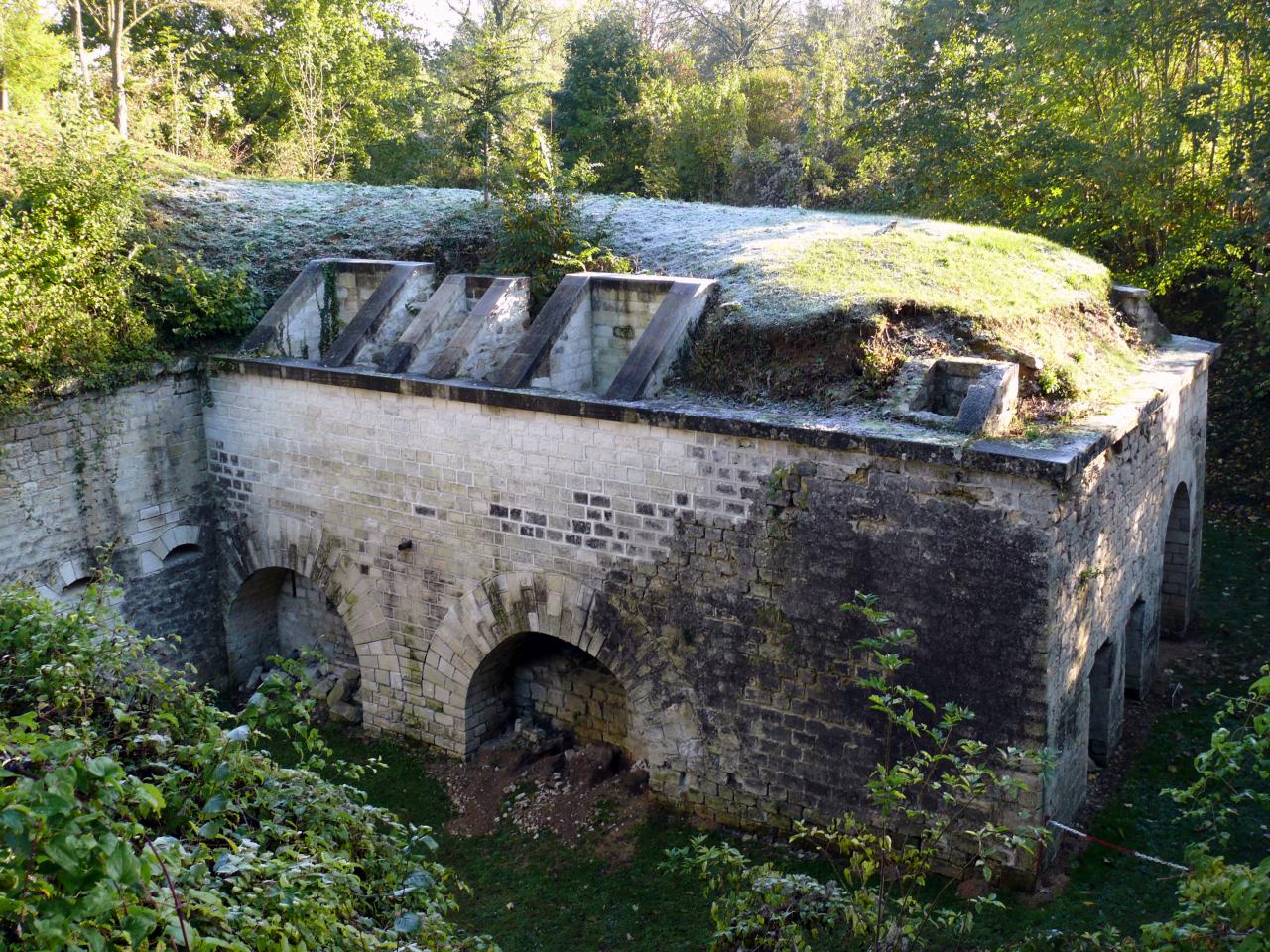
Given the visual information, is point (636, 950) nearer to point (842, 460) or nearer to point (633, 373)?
point (842, 460)

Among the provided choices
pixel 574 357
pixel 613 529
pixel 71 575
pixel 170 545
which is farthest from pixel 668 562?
pixel 71 575

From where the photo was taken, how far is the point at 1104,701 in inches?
389

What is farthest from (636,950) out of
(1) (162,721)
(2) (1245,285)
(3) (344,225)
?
(2) (1245,285)

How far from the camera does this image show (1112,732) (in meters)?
10.2

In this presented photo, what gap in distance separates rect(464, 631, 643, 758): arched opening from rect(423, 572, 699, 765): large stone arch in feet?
0.43

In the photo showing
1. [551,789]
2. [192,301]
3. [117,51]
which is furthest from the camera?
[117,51]

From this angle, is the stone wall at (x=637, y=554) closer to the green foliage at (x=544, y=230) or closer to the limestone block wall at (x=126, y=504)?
the limestone block wall at (x=126, y=504)

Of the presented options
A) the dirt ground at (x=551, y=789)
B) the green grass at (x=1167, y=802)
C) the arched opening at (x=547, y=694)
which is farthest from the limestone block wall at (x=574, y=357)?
the green grass at (x=1167, y=802)

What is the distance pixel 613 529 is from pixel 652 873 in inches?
110

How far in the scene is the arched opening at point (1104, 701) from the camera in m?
9.70

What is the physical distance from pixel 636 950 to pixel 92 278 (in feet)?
26.9

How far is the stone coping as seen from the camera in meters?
7.72

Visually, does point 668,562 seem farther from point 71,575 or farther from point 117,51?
point 117,51

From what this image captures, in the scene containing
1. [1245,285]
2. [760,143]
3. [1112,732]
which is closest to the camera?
[1112,732]
